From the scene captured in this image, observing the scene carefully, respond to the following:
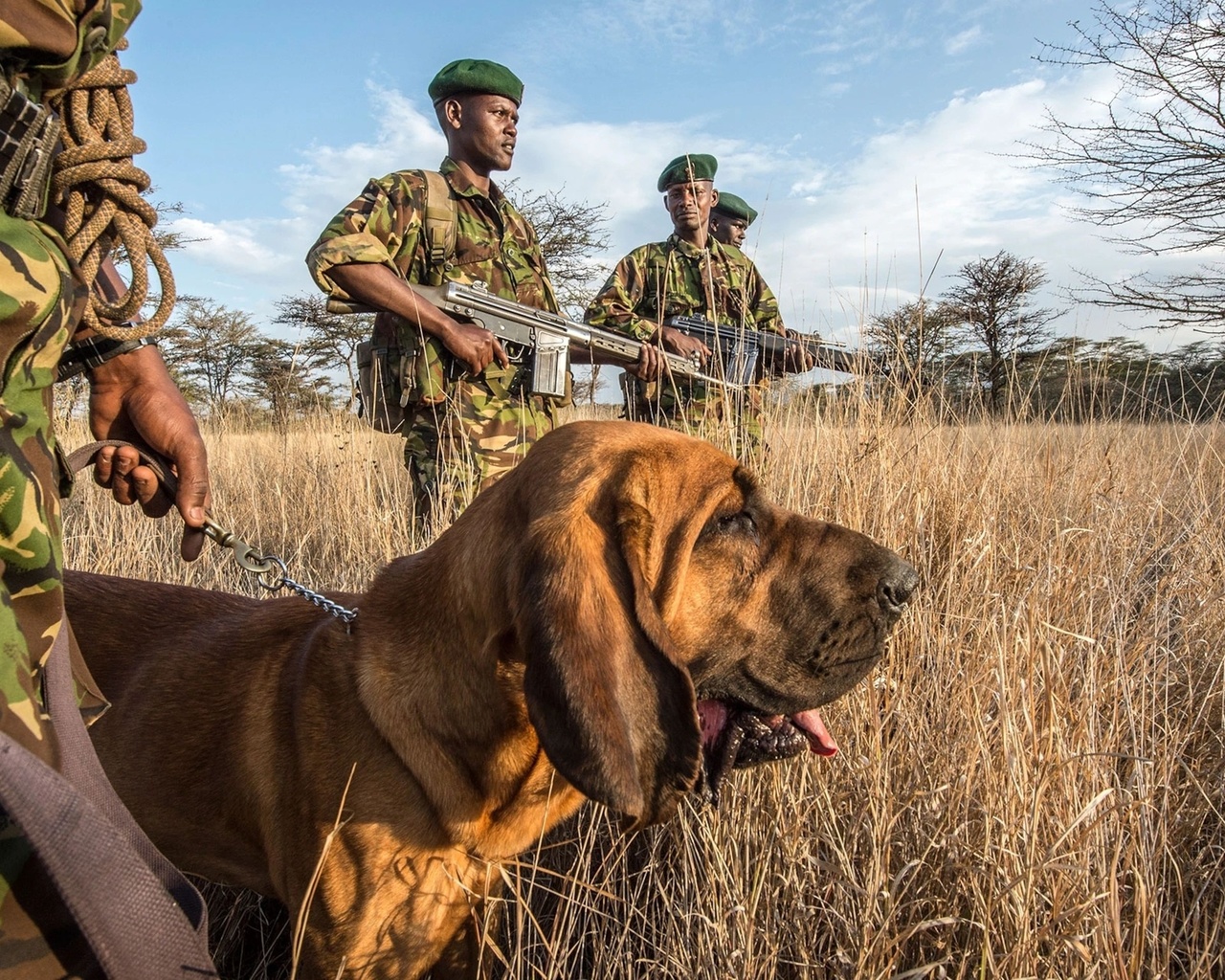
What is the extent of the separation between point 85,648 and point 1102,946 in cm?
237

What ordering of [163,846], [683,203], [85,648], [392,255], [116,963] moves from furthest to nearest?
[683,203] → [392,255] → [85,648] → [163,846] → [116,963]

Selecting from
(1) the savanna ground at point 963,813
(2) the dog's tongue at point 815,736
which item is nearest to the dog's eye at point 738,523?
(2) the dog's tongue at point 815,736

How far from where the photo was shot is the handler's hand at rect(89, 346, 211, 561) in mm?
1729

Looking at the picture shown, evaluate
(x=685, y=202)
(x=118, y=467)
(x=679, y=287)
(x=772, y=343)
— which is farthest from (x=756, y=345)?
(x=118, y=467)

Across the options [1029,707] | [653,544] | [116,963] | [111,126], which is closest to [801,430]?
[1029,707]

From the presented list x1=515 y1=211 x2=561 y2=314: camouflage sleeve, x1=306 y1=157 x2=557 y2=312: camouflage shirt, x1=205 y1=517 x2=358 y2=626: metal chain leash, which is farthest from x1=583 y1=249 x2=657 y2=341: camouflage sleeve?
x1=205 y1=517 x2=358 y2=626: metal chain leash

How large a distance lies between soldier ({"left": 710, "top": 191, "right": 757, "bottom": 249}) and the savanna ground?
6.42 meters

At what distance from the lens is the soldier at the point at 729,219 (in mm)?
9508

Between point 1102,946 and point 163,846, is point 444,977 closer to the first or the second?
point 163,846

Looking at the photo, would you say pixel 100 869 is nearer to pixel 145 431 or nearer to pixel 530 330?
pixel 145 431

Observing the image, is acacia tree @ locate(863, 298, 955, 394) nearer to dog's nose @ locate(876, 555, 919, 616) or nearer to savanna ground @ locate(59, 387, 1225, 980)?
savanna ground @ locate(59, 387, 1225, 980)

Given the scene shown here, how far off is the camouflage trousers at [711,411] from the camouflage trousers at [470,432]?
0.85m

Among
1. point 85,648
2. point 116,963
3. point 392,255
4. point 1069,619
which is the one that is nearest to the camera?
point 116,963

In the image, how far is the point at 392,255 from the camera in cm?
453
